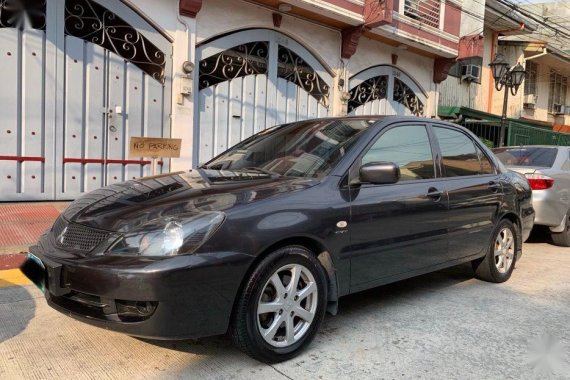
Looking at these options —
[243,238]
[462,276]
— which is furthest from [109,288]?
[462,276]

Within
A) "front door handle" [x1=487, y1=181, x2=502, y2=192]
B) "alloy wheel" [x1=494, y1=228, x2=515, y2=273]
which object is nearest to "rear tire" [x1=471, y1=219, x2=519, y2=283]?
"alloy wheel" [x1=494, y1=228, x2=515, y2=273]

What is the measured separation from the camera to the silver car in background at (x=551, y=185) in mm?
7027

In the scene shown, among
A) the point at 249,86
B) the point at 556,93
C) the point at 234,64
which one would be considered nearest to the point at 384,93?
the point at 249,86

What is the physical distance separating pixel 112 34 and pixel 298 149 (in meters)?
5.58

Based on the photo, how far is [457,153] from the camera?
15.5 ft

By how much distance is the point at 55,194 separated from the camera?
7691 millimetres

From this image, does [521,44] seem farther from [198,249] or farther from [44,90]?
[198,249]

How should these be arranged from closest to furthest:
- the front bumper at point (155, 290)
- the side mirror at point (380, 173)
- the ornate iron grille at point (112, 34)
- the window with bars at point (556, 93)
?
the front bumper at point (155, 290)
the side mirror at point (380, 173)
the ornate iron grille at point (112, 34)
the window with bars at point (556, 93)

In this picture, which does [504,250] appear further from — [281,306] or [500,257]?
[281,306]

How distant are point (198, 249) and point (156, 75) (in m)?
6.67

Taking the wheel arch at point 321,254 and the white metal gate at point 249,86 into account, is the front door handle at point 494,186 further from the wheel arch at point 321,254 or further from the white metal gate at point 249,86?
the white metal gate at point 249,86

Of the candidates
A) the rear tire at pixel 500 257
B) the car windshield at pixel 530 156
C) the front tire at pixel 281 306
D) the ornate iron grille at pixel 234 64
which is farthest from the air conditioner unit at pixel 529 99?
the front tire at pixel 281 306

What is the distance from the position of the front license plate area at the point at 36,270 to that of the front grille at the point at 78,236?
6.8 inches

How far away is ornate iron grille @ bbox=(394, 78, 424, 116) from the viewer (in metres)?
13.8
